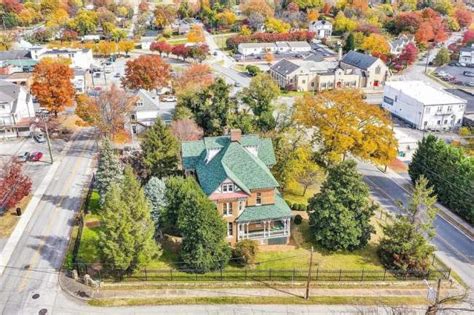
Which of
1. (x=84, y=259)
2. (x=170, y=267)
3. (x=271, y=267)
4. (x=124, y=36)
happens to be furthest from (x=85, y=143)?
(x=124, y=36)

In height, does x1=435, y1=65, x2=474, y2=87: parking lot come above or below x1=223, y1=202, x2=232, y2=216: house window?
below

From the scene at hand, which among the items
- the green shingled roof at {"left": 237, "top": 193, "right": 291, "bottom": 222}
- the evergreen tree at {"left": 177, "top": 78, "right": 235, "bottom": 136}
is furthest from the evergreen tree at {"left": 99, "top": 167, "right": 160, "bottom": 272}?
the evergreen tree at {"left": 177, "top": 78, "right": 235, "bottom": 136}

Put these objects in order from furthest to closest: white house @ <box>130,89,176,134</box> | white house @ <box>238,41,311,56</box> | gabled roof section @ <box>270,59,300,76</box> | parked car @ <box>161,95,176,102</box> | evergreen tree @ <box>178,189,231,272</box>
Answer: white house @ <box>238,41,311,56</box>
gabled roof section @ <box>270,59,300,76</box>
parked car @ <box>161,95,176,102</box>
white house @ <box>130,89,176,134</box>
evergreen tree @ <box>178,189,231,272</box>

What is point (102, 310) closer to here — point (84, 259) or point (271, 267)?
point (84, 259)

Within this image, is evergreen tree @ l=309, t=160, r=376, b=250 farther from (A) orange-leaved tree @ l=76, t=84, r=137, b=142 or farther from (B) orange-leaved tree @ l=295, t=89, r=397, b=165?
(A) orange-leaved tree @ l=76, t=84, r=137, b=142

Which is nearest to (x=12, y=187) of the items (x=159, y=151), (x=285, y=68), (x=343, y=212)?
(x=159, y=151)

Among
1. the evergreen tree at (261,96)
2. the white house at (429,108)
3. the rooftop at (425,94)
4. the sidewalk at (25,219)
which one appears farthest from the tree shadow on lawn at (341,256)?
the rooftop at (425,94)

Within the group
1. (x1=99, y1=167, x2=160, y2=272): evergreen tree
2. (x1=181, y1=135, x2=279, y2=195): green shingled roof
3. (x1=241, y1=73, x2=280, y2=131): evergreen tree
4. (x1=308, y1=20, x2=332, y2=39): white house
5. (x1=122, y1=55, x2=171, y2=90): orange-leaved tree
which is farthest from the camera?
(x1=308, y1=20, x2=332, y2=39): white house
